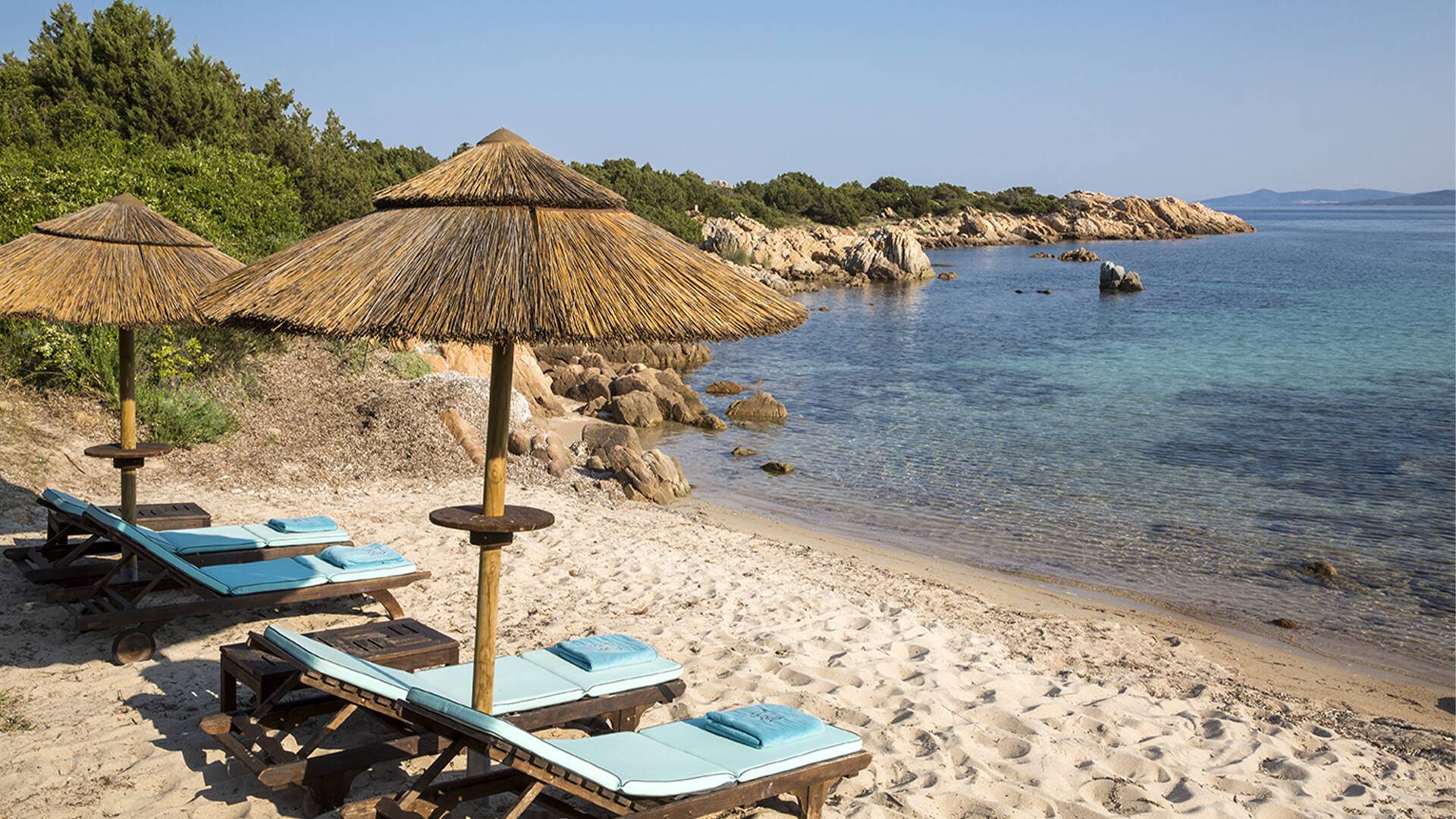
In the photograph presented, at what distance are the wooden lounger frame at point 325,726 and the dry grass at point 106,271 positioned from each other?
2.54 m

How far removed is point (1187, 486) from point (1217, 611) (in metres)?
5.46

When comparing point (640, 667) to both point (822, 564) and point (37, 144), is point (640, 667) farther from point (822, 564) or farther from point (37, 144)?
point (37, 144)

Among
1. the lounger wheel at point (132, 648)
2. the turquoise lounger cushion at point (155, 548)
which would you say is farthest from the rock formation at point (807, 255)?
the lounger wheel at point (132, 648)

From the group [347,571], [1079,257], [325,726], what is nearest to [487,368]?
[347,571]

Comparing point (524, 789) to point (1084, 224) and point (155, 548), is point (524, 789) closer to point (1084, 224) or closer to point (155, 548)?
point (155, 548)

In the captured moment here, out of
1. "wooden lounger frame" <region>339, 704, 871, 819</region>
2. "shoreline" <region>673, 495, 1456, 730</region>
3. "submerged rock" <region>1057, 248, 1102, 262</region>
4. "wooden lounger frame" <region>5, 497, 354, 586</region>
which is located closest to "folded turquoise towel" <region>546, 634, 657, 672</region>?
"wooden lounger frame" <region>339, 704, 871, 819</region>

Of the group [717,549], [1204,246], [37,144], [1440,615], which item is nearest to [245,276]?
[717,549]

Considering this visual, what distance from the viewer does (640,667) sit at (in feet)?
18.0

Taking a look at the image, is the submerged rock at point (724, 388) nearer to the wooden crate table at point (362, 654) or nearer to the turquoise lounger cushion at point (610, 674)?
the wooden crate table at point (362, 654)

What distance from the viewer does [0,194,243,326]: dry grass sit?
660cm

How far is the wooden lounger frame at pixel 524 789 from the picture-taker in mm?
4023

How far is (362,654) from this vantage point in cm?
549

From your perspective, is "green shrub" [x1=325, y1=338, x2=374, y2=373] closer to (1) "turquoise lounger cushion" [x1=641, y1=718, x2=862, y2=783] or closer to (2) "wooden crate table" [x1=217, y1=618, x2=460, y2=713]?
(2) "wooden crate table" [x1=217, y1=618, x2=460, y2=713]

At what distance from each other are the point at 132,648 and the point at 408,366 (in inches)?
365
